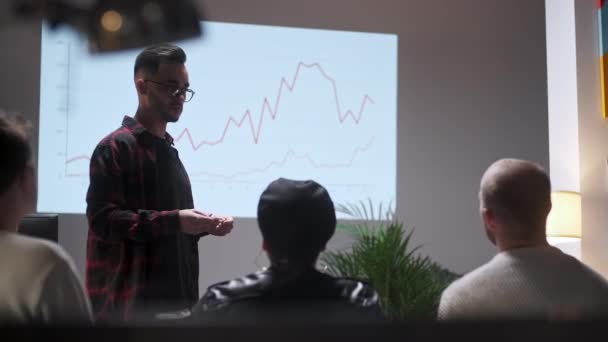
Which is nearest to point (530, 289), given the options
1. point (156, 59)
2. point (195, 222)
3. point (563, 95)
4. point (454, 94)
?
point (195, 222)

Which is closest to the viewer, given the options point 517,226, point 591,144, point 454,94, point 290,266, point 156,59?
point 290,266

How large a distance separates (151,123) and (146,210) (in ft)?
0.91

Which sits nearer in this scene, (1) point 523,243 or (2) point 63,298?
(2) point 63,298

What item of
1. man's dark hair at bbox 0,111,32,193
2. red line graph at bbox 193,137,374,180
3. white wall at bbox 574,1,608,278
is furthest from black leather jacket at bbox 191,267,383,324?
red line graph at bbox 193,137,374,180

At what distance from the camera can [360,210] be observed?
3.32 meters

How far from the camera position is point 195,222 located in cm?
134

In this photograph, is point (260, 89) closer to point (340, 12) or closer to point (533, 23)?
point (340, 12)

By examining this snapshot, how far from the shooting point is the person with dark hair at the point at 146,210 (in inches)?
52.0

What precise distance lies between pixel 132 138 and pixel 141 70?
6.4 inches

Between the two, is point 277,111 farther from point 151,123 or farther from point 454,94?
point 151,123

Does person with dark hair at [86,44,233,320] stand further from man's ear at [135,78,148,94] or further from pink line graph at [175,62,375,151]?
pink line graph at [175,62,375,151]

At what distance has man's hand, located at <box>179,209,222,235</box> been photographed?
1328 millimetres

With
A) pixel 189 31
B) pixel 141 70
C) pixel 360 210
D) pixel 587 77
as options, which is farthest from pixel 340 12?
pixel 189 31

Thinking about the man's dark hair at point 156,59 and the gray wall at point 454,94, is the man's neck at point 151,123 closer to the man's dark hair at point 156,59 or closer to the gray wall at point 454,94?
the man's dark hair at point 156,59
